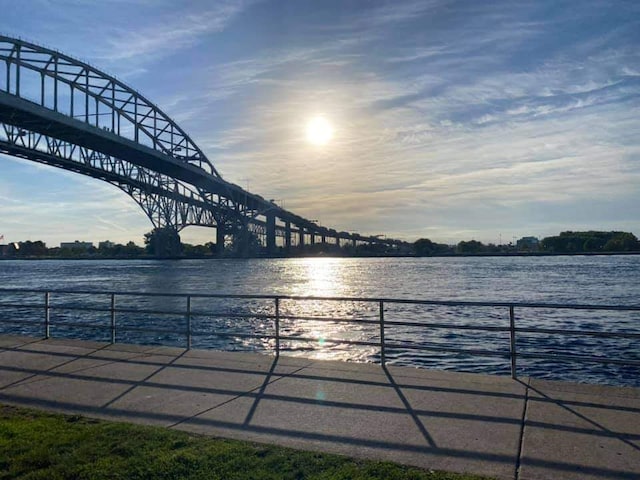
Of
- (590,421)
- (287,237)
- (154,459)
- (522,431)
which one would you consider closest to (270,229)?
(287,237)

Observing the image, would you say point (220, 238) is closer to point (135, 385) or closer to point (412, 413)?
point (135, 385)

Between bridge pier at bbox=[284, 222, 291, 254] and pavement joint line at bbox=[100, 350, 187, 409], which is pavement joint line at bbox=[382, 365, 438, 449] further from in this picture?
bridge pier at bbox=[284, 222, 291, 254]

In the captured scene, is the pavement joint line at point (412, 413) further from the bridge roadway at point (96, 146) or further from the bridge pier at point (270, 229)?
the bridge pier at point (270, 229)

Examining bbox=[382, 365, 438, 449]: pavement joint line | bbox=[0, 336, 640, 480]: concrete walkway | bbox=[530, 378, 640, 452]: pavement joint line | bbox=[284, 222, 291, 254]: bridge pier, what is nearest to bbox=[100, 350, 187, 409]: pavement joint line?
bbox=[0, 336, 640, 480]: concrete walkway

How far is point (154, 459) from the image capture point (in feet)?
17.1

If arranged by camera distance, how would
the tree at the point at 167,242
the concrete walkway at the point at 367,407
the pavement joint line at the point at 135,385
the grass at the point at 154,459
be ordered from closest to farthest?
the grass at the point at 154,459, the concrete walkway at the point at 367,407, the pavement joint line at the point at 135,385, the tree at the point at 167,242

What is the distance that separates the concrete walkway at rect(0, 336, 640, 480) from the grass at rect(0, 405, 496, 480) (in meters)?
0.33

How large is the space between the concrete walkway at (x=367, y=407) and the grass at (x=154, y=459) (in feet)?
1.07

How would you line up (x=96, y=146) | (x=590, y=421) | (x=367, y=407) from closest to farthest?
(x=590, y=421) → (x=367, y=407) → (x=96, y=146)

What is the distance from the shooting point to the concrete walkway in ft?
17.5

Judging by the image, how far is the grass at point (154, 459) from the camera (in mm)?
4855

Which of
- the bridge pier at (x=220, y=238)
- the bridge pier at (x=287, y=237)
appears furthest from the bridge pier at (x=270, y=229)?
the bridge pier at (x=287, y=237)

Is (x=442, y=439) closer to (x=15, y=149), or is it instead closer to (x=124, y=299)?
(x=124, y=299)

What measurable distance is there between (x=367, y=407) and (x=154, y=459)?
2.61 metres
